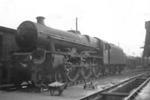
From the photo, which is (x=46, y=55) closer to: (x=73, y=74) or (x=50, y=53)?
(x=50, y=53)

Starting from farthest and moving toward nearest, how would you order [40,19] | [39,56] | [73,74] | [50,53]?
[73,74] → [40,19] → [50,53] → [39,56]

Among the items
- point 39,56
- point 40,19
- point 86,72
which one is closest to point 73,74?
point 86,72

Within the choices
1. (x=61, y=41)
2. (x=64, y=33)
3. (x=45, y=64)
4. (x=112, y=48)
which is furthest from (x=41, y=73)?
(x=112, y=48)

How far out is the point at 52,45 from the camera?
446 inches

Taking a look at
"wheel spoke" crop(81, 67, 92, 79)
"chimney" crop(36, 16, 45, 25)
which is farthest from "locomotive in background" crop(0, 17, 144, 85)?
"wheel spoke" crop(81, 67, 92, 79)

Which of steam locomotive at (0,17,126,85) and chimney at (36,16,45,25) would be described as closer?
steam locomotive at (0,17,126,85)

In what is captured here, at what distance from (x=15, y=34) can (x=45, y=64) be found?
8.21ft

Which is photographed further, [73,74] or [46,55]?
[73,74]

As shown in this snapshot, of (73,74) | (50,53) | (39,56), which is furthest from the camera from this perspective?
(73,74)

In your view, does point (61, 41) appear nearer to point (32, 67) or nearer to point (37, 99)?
point (32, 67)

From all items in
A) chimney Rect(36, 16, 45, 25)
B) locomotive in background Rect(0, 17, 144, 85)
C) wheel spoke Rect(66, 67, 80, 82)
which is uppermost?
chimney Rect(36, 16, 45, 25)

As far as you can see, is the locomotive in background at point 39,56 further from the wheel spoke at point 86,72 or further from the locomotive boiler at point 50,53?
the wheel spoke at point 86,72

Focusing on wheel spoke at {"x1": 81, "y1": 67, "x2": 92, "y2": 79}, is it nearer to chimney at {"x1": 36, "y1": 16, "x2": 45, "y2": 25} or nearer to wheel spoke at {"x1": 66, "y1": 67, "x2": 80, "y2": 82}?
wheel spoke at {"x1": 66, "y1": 67, "x2": 80, "y2": 82}

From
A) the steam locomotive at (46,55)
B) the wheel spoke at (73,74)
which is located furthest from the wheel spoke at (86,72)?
the wheel spoke at (73,74)
